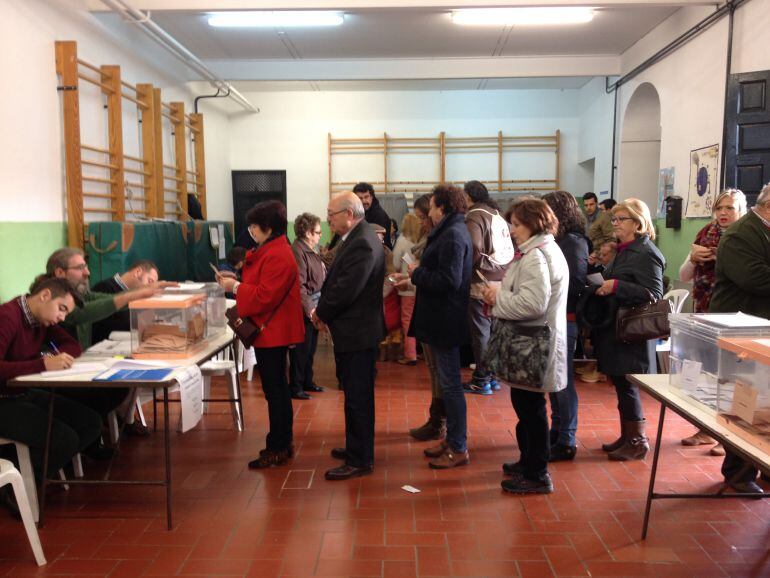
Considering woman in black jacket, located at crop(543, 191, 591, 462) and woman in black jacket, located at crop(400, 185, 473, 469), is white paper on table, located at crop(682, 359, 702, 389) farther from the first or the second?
woman in black jacket, located at crop(400, 185, 473, 469)

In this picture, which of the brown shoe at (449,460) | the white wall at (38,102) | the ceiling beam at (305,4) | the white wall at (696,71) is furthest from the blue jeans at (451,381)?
the ceiling beam at (305,4)

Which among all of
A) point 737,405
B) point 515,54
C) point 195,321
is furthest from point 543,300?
point 515,54

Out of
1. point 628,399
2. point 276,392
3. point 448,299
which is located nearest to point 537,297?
point 448,299

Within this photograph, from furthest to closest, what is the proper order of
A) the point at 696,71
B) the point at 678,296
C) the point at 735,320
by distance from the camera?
1. the point at 696,71
2. the point at 678,296
3. the point at 735,320

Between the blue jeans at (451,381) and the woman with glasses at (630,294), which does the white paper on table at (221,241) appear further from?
the woman with glasses at (630,294)

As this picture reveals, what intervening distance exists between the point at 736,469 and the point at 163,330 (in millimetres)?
2901

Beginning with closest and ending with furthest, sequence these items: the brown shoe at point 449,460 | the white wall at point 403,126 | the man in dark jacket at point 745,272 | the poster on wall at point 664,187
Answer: the man in dark jacket at point 745,272 < the brown shoe at point 449,460 < the poster on wall at point 664,187 < the white wall at point 403,126

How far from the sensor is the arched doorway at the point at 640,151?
798cm

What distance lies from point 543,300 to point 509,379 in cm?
40

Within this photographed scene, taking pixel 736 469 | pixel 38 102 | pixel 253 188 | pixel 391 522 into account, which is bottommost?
pixel 391 522

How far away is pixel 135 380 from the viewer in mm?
2666

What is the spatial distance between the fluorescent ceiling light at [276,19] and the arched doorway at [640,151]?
3.92m

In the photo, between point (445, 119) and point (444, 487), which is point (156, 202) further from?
point (445, 119)

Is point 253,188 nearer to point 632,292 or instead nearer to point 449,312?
point 449,312
